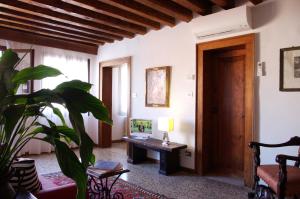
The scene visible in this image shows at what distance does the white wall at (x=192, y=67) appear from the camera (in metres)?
3.23

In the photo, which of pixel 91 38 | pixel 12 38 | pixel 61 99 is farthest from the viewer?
pixel 91 38

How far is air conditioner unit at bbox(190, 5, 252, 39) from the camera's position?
3416mm

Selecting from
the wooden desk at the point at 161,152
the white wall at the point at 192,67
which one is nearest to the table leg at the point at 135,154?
the wooden desk at the point at 161,152

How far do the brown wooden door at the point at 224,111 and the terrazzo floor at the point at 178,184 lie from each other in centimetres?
44

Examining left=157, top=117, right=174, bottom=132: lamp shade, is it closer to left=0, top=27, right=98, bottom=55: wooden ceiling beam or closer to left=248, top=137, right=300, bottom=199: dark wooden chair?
left=248, top=137, right=300, bottom=199: dark wooden chair

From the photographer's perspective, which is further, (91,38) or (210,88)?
(91,38)

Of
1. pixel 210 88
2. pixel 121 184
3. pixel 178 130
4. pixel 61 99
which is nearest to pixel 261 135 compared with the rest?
pixel 210 88

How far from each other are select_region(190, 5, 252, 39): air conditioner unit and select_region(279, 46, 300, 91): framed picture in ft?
2.03

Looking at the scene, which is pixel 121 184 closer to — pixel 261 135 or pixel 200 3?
pixel 261 135

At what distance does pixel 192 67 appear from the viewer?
422 cm

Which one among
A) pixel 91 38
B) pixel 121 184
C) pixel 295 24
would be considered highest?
pixel 91 38

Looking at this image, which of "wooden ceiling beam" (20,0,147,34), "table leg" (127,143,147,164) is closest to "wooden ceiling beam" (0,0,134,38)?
"wooden ceiling beam" (20,0,147,34)

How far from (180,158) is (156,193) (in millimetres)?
1216

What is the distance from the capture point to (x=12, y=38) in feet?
16.1
